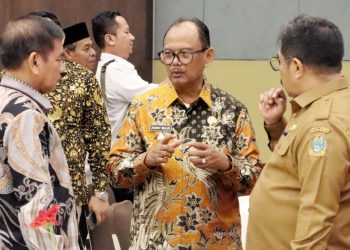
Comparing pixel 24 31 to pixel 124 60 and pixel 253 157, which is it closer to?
pixel 253 157

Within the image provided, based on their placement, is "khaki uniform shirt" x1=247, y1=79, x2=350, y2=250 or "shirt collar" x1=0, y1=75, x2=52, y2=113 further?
"shirt collar" x1=0, y1=75, x2=52, y2=113

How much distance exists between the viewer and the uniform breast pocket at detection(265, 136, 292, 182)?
2.82 m

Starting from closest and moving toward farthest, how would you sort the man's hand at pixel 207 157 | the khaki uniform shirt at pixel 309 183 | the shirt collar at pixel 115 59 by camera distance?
1. the khaki uniform shirt at pixel 309 183
2. the man's hand at pixel 207 157
3. the shirt collar at pixel 115 59

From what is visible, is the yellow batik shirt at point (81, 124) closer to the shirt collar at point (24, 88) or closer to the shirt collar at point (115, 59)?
the shirt collar at point (24, 88)

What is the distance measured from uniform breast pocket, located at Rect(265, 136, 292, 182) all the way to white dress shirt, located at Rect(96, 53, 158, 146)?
3.08 m

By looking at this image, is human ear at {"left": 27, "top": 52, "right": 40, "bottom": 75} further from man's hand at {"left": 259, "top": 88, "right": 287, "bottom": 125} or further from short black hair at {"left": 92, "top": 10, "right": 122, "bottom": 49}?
short black hair at {"left": 92, "top": 10, "right": 122, "bottom": 49}

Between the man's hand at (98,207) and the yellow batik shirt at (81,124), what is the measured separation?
0.19 ft

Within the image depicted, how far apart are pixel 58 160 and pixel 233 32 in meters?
4.99

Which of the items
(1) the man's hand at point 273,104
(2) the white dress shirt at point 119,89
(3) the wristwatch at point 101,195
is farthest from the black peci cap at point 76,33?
(1) the man's hand at point 273,104

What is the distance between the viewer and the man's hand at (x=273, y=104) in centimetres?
324

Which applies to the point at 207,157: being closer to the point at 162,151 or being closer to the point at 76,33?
the point at 162,151

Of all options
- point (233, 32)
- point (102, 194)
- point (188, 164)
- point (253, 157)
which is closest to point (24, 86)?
point (188, 164)

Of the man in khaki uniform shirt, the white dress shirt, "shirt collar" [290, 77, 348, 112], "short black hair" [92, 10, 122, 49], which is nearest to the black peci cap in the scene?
the white dress shirt

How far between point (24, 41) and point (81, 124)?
→ 1.37 meters
